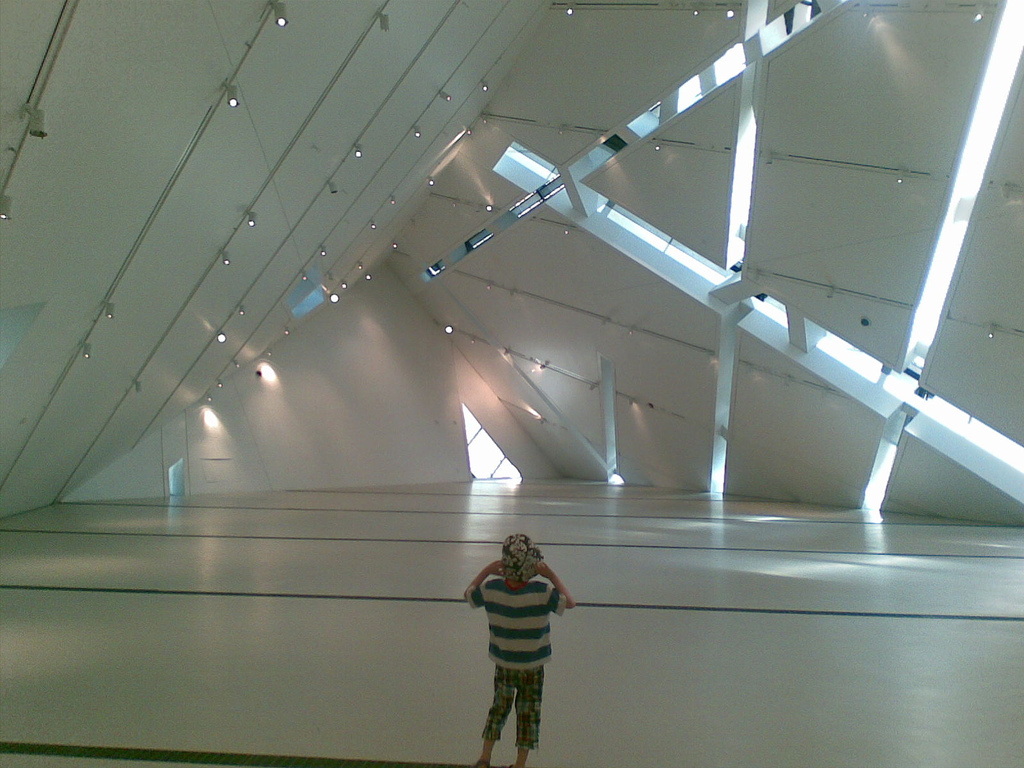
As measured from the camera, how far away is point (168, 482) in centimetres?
1630

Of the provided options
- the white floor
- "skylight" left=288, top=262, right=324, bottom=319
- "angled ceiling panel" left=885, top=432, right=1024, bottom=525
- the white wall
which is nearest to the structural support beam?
"angled ceiling panel" left=885, top=432, right=1024, bottom=525

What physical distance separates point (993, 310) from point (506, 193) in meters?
9.25

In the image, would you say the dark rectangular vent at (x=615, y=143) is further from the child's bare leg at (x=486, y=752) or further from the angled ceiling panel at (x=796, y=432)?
the child's bare leg at (x=486, y=752)

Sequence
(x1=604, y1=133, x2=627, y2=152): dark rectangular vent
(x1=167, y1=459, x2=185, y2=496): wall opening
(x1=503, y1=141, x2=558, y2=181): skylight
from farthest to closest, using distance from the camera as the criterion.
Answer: (x1=503, y1=141, x2=558, y2=181): skylight, (x1=167, y1=459, x2=185, y2=496): wall opening, (x1=604, y1=133, x2=627, y2=152): dark rectangular vent

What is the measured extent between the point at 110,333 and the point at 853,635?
25.5ft

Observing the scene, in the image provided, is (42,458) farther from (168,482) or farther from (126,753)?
(126,753)

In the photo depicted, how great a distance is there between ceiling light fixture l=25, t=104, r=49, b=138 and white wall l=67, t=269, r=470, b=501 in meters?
10.7

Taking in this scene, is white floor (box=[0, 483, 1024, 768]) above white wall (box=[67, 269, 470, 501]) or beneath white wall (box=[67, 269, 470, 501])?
beneath

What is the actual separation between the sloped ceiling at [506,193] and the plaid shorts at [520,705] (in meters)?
3.87

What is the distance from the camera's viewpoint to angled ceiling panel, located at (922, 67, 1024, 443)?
9500 mm

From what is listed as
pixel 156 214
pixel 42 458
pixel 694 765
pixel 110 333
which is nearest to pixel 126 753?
pixel 694 765

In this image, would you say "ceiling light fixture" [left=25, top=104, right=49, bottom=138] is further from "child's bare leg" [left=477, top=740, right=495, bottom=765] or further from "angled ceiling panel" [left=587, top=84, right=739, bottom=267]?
"angled ceiling panel" [left=587, top=84, right=739, bottom=267]

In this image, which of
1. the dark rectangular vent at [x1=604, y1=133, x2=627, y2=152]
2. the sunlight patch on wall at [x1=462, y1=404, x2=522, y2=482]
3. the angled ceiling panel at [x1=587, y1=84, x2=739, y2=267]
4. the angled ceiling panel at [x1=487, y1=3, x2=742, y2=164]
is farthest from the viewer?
the sunlight patch on wall at [x1=462, y1=404, x2=522, y2=482]

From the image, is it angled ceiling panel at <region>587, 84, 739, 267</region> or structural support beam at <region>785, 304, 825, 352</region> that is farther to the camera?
structural support beam at <region>785, 304, 825, 352</region>
